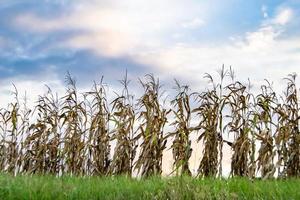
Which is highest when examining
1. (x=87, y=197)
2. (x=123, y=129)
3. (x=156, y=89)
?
(x=156, y=89)

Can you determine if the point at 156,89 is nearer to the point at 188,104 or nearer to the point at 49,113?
the point at 188,104

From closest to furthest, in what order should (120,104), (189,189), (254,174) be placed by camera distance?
1. (189,189)
2. (254,174)
3. (120,104)

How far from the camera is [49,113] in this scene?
1328cm

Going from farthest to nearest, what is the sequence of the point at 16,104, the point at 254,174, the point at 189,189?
1. the point at 16,104
2. the point at 254,174
3. the point at 189,189

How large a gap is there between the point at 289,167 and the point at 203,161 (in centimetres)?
184

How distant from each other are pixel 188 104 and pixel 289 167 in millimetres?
2511

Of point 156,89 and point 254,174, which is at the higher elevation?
point 156,89

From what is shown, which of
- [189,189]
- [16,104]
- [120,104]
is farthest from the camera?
[16,104]

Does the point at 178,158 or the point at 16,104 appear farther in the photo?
the point at 16,104

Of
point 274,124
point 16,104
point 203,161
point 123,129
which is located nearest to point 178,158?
point 203,161

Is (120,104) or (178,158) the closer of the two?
(178,158)

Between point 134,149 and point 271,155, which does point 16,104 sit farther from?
point 271,155

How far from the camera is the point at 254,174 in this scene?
11.9m

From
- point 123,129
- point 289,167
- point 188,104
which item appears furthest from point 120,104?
point 289,167
